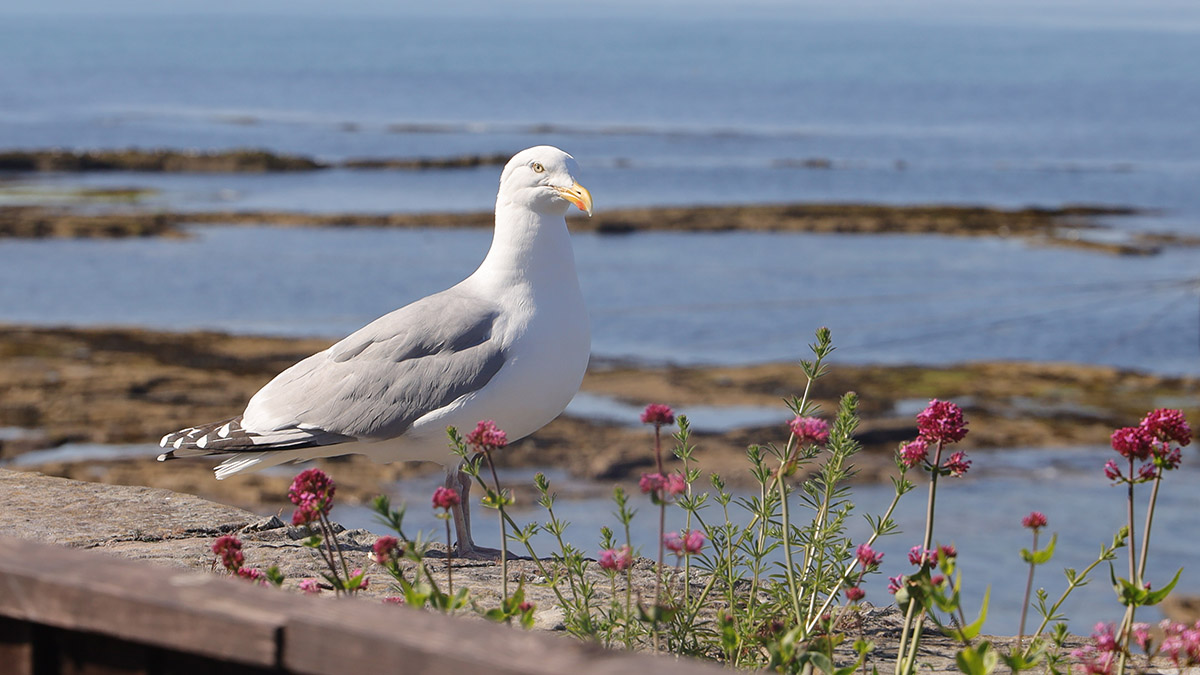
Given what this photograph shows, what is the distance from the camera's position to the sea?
19.4 m

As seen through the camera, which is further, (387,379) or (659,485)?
(387,379)

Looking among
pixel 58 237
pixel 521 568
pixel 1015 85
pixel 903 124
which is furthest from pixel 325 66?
pixel 521 568

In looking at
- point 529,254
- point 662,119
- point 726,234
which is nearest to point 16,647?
point 529,254

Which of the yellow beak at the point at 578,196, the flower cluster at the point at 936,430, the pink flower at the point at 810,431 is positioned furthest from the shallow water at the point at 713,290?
the pink flower at the point at 810,431

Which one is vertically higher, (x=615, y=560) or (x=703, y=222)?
(x=703, y=222)

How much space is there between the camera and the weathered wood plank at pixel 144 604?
6.07ft

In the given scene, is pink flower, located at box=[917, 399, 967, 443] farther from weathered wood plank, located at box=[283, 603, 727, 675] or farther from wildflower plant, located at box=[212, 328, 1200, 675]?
weathered wood plank, located at box=[283, 603, 727, 675]

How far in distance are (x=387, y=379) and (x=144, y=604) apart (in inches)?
103

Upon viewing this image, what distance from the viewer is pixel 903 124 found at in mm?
68438

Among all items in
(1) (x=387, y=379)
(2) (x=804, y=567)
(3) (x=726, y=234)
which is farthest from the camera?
(3) (x=726, y=234)

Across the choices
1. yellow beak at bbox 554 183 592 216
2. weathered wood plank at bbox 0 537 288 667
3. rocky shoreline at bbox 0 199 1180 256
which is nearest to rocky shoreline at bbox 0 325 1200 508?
yellow beak at bbox 554 183 592 216

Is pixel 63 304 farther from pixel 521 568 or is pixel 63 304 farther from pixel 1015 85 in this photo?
pixel 1015 85

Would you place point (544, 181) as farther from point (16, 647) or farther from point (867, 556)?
point (16, 647)

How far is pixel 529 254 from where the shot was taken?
181 inches
